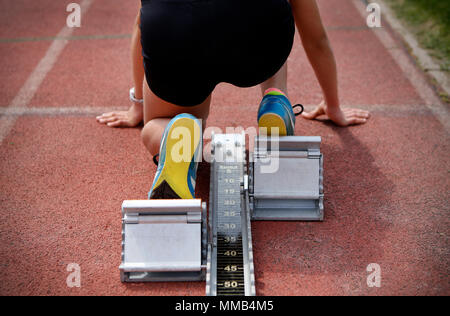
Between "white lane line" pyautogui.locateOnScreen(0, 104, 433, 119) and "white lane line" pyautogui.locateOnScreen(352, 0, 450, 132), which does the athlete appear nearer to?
"white lane line" pyautogui.locateOnScreen(0, 104, 433, 119)

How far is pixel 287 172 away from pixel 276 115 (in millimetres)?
336

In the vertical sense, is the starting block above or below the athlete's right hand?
below

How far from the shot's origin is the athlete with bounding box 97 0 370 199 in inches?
75.7

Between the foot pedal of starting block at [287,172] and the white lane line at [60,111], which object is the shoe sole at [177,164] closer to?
the foot pedal of starting block at [287,172]

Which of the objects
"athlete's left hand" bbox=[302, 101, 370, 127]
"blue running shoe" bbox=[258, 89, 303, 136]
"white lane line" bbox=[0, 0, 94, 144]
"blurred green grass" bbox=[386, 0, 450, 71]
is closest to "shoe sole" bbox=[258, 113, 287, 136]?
"blue running shoe" bbox=[258, 89, 303, 136]

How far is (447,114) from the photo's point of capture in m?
3.61

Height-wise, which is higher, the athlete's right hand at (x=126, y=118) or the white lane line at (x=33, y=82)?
the white lane line at (x=33, y=82)

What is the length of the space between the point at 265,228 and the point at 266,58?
3.11 ft

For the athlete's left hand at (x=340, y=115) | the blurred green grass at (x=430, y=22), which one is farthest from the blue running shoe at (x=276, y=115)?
the blurred green grass at (x=430, y=22)

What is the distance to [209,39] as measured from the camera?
1.95 m

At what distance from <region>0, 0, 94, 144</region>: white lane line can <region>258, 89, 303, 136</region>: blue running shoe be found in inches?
82.6

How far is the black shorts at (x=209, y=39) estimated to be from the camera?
1.91 metres

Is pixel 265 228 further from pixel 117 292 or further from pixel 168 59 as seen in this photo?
pixel 168 59

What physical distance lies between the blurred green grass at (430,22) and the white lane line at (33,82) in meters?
3.85
